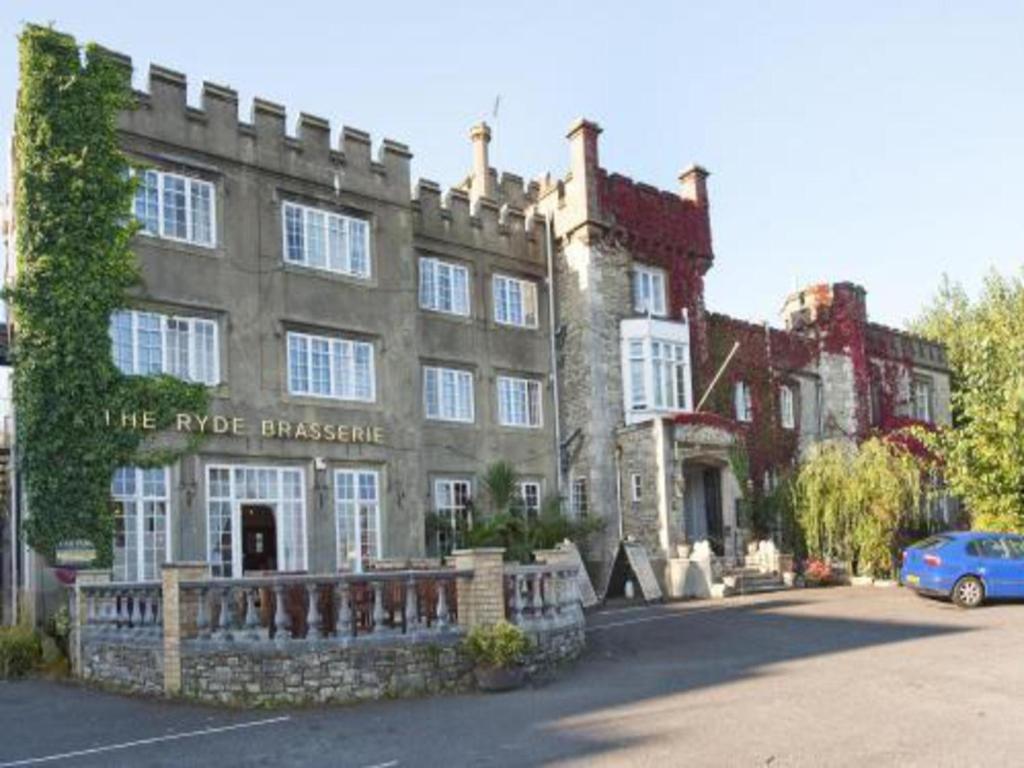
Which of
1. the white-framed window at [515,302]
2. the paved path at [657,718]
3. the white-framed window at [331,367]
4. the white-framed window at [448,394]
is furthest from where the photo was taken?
the white-framed window at [515,302]

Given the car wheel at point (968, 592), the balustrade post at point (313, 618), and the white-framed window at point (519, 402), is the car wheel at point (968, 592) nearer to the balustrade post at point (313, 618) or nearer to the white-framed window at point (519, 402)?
the white-framed window at point (519, 402)

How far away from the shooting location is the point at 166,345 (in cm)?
2077

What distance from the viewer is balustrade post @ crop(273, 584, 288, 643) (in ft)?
43.5

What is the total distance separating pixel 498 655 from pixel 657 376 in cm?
1668

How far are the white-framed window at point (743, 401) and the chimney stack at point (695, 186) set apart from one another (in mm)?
5714

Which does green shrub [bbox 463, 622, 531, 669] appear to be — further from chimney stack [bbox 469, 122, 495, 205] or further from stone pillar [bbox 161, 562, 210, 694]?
chimney stack [bbox 469, 122, 495, 205]

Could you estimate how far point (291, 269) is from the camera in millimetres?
22875

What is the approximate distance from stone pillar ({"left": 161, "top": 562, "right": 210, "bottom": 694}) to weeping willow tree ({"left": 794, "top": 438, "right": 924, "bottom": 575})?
19.0 metres

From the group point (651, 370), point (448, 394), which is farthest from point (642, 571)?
point (448, 394)

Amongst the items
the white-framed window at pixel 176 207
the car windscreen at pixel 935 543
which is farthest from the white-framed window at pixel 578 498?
the white-framed window at pixel 176 207

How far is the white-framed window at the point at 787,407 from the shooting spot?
111 ft

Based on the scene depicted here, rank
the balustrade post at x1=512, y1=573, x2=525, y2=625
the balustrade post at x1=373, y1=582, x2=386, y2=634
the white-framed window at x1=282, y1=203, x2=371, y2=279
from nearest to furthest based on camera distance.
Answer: the balustrade post at x1=373, y1=582, x2=386, y2=634 → the balustrade post at x1=512, y1=573, x2=525, y2=625 → the white-framed window at x1=282, y1=203, x2=371, y2=279

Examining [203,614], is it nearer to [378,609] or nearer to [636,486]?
[378,609]

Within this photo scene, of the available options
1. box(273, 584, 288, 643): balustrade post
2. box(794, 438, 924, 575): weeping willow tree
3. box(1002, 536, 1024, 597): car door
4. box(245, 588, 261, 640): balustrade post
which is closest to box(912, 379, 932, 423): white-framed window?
box(794, 438, 924, 575): weeping willow tree
